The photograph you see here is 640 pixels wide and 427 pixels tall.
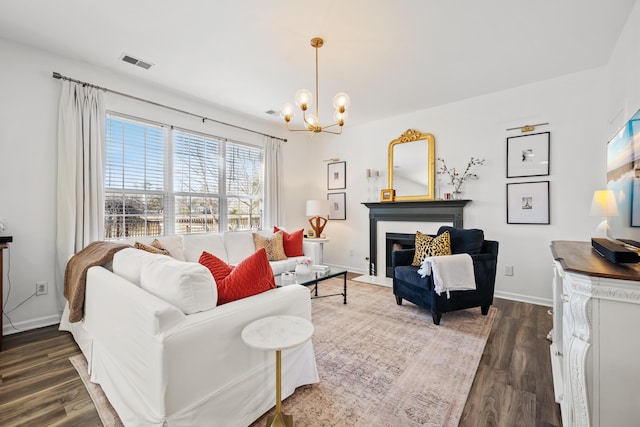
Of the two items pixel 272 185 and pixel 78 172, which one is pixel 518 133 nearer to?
pixel 272 185

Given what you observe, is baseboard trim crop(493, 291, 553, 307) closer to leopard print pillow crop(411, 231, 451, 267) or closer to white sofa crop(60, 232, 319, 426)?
leopard print pillow crop(411, 231, 451, 267)

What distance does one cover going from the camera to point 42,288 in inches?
110

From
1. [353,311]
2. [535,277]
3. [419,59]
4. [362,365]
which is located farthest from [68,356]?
[535,277]

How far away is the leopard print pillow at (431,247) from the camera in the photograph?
322cm

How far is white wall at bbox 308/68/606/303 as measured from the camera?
125 inches

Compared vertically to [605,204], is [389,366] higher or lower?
lower

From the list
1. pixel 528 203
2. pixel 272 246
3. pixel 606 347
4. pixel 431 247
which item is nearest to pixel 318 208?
pixel 272 246

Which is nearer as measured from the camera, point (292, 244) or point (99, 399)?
point (99, 399)

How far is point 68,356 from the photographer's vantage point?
7.25ft

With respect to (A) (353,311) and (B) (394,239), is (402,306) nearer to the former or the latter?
(A) (353,311)

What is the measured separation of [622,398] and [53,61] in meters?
4.72

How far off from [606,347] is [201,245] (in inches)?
143

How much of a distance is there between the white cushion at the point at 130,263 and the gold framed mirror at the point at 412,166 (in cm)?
362

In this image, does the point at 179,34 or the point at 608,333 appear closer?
the point at 608,333
